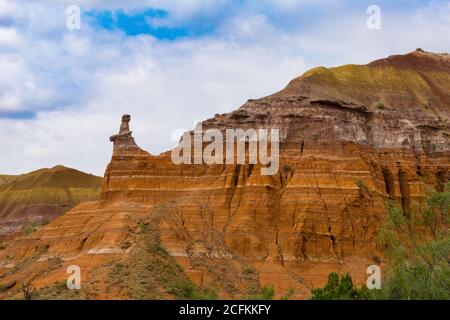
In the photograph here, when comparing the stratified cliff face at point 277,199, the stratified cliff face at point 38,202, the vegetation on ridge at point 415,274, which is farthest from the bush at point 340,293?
the stratified cliff face at point 38,202

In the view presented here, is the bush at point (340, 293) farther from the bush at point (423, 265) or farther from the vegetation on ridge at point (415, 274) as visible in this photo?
the bush at point (423, 265)

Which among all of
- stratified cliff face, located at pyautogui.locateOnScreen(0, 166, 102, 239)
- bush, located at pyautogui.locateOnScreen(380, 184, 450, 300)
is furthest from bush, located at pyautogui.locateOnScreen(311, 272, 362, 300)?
stratified cliff face, located at pyautogui.locateOnScreen(0, 166, 102, 239)

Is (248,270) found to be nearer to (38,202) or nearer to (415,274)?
(415,274)

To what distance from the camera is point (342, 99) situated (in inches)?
4304

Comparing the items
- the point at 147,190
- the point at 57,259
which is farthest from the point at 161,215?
the point at 57,259

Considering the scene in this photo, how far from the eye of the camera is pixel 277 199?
3935 inches

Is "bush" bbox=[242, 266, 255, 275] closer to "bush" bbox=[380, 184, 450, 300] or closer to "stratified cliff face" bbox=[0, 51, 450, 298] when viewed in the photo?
"stratified cliff face" bbox=[0, 51, 450, 298]

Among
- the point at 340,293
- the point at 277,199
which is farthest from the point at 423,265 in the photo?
the point at 277,199

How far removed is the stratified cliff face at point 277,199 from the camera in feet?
304

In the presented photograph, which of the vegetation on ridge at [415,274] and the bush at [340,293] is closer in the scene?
the vegetation on ridge at [415,274]

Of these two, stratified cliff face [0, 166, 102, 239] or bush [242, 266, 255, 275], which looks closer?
bush [242, 266, 255, 275]

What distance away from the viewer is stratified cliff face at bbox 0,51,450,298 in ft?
304

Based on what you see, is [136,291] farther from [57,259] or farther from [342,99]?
[342,99]

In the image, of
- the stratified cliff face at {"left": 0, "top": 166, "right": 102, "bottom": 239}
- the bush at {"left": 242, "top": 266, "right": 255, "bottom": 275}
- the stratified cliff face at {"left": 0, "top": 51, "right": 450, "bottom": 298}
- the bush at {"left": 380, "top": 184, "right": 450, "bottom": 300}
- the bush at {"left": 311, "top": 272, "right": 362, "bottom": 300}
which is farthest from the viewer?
the stratified cliff face at {"left": 0, "top": 166, "right": 102, "bottom": 239}
